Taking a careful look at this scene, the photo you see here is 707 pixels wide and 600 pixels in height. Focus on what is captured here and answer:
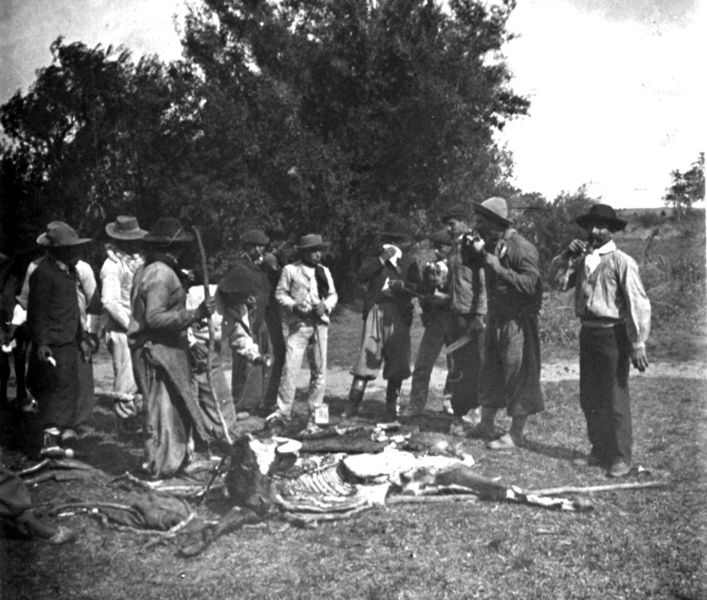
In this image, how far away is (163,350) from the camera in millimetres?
5980

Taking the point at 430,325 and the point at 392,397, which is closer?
the point at 430,325

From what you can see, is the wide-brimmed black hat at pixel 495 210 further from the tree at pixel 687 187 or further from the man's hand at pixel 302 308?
the tree at pixel 687 187

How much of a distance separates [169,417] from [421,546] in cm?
229

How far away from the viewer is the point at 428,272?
8.25 meters

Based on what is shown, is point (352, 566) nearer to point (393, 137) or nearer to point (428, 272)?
point (428, 272)

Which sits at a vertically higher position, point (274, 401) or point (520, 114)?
point (520, 114)

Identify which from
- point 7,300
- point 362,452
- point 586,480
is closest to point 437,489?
point 362,452

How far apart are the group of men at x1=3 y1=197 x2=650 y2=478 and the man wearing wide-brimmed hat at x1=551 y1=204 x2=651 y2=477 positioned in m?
0.01

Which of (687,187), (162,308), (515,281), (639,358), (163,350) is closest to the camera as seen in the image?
(162,308)

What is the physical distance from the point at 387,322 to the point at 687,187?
9169 mm

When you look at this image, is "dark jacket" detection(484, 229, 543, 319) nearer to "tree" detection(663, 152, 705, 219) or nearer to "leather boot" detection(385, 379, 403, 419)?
"leather boot" detection(385, 379, 403, 419)

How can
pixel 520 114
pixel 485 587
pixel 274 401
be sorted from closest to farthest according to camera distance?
pixel 485 587 < pixel 274 401 < pixel 520 114

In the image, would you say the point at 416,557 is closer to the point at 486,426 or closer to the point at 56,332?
the point at 486,426

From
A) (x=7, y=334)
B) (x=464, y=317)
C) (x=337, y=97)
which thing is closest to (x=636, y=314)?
(x=464, y=317)
